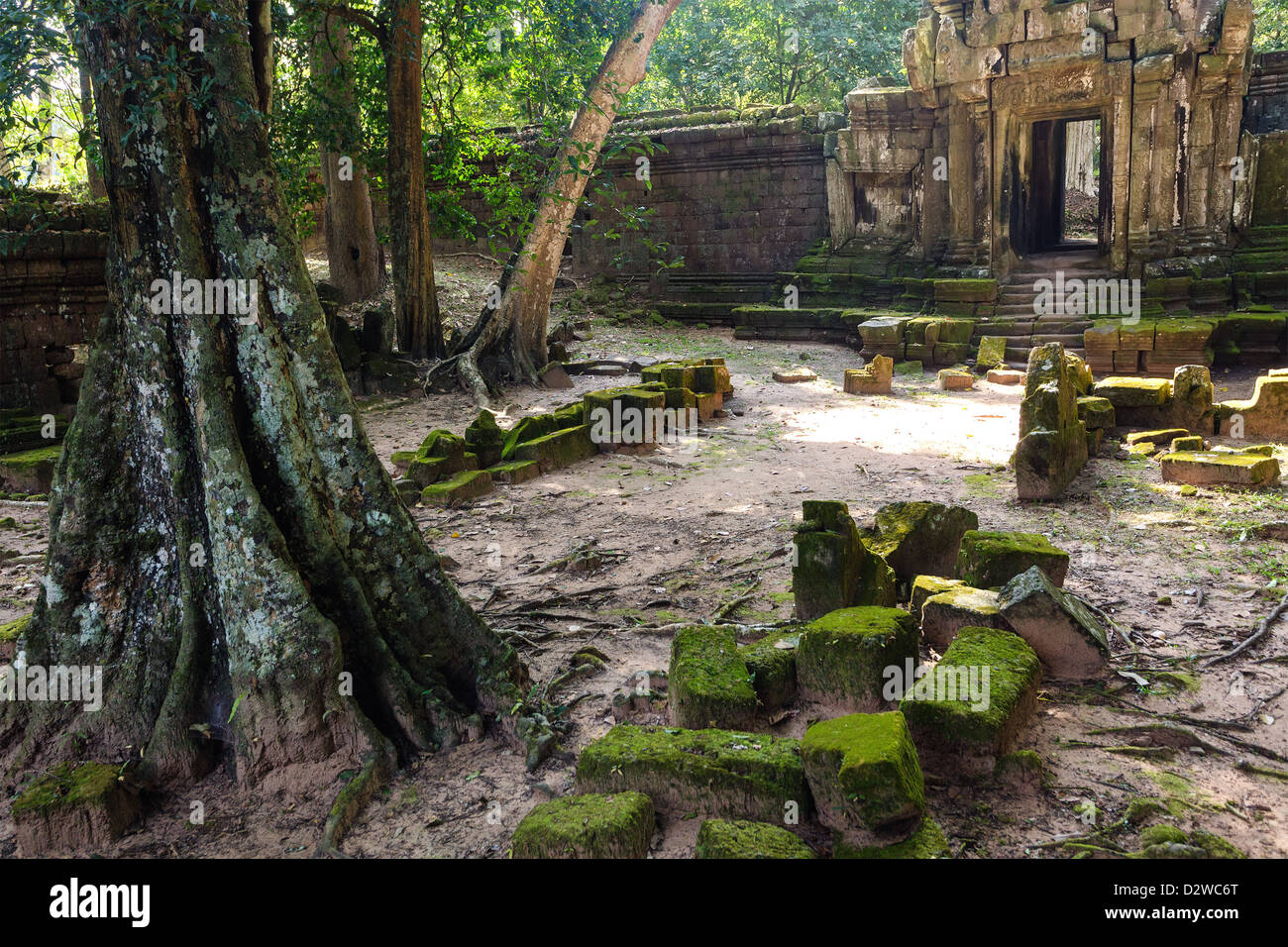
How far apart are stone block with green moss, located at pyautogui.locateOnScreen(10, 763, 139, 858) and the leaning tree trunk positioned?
0.57 feet

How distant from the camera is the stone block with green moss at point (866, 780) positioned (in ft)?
8.68

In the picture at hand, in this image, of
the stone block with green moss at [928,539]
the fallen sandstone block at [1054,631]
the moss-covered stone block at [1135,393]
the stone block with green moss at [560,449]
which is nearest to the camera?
the fallen sandstone block at [1054,631]

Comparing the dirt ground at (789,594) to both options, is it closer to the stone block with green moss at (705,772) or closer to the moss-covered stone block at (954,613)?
the stone block with green moss at (705,772)

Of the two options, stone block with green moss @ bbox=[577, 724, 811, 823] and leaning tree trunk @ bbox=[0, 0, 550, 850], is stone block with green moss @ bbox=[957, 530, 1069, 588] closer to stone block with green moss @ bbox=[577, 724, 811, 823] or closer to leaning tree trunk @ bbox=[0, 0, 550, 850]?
stone block with green moss @ bbox=[577, 724, 811, 823]

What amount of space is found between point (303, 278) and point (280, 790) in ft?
6.02

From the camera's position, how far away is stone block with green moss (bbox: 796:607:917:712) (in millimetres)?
3482

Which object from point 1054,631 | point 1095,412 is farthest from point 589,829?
point 1095,412

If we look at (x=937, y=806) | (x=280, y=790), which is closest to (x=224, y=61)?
(x=280, y=790)

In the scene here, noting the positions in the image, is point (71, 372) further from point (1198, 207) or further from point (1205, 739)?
point (1198, 207)

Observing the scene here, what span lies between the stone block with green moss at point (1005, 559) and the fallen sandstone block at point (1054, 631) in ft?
1.18

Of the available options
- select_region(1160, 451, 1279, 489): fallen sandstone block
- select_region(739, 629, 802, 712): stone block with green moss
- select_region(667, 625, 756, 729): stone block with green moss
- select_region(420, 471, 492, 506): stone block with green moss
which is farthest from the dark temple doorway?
select_region(667, 625, 756, 729): stone block with green moss

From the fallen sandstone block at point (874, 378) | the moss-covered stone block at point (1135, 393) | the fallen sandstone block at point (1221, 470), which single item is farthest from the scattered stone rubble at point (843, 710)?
the fallen sandstone block at point (874, 378)

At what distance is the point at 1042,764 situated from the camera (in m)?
3.09

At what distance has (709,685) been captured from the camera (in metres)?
3.45
